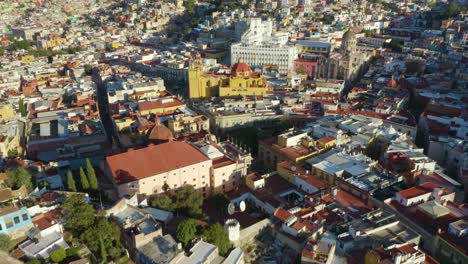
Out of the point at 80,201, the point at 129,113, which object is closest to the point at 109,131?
the point at 129,113

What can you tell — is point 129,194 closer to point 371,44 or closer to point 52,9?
point 371,44

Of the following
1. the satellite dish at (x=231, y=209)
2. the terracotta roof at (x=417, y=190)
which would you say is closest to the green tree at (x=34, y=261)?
the satellite dish at (x=231, y=209)

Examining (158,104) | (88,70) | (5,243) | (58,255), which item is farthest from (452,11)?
(5,243)

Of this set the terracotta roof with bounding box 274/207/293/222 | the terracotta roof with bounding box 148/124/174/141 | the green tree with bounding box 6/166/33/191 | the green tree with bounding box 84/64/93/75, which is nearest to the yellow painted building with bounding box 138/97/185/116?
the terracotta roof with bounding box 148/124/174/141

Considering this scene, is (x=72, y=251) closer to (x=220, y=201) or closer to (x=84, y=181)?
(x=84, y=181)

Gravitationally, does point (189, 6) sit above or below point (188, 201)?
above

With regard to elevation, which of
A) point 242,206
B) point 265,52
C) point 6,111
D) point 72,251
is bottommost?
point 242,206
